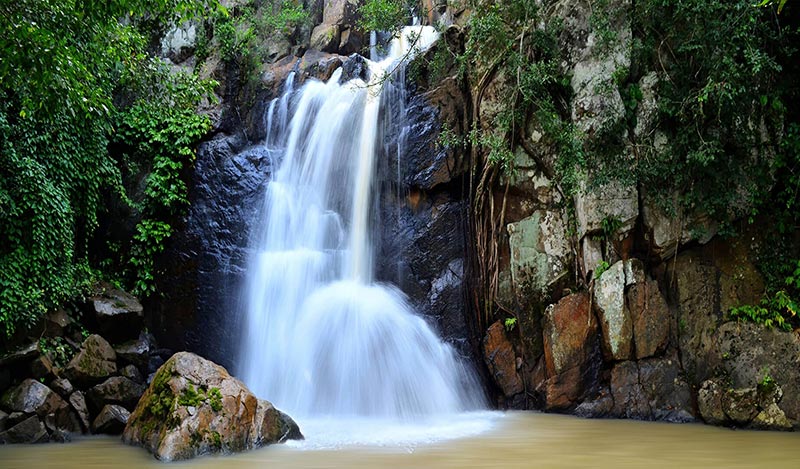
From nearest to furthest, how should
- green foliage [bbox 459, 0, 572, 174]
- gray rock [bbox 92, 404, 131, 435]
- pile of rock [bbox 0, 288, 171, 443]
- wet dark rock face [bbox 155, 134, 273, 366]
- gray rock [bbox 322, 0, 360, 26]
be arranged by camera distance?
pile of rock [bbox 0, 288, 171, 443]
gray rock [bbox 92, 404, 131, 435]
green foliage [bbox 459, 0, 572, 174]
wet dark rock face [bbox 155, 134, 273, 366]
gray rock [bbox 322, 0, 360, 26]

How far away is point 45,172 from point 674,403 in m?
10.1

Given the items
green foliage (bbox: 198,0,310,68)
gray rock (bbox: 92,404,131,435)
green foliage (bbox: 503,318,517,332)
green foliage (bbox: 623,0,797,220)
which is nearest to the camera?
gray rock (bbox: 92,404,131,435)

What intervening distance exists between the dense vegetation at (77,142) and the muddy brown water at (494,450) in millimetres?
3148

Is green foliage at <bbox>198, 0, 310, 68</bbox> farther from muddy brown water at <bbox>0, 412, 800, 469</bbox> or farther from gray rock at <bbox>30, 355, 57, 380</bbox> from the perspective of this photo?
muddy brown water at <bbox>0, 412, 800, 469</bbox>

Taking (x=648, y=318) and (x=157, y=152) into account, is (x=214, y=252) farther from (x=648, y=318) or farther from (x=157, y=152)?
(x=648, y=318)

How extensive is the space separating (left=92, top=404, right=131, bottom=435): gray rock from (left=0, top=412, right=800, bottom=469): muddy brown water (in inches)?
18.6

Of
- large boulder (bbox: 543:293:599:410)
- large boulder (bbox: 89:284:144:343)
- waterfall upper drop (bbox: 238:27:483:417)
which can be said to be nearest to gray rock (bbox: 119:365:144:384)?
large boulder (bbox: 89:284:144:343)

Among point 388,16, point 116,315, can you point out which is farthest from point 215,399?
point 388,16

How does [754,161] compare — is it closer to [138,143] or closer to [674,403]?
[674,403]

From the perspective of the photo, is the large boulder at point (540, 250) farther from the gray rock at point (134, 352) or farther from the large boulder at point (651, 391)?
the gray rock at point (134, 352)

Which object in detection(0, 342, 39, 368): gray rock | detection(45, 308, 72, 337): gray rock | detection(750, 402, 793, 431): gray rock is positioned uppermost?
detection(45, 308, 72, 337): gray rock

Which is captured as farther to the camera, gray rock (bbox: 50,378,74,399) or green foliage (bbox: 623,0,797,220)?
green foliage (bbox: 623,0,797,220)

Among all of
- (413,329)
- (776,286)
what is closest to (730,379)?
(776,286)

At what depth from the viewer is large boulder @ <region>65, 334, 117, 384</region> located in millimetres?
8133
